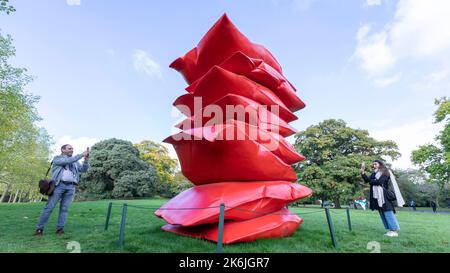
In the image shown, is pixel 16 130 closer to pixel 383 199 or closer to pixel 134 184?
pixel 134 184

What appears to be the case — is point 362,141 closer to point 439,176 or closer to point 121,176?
point 439,176

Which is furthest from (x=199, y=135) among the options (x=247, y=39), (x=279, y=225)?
(x=247, y=39)

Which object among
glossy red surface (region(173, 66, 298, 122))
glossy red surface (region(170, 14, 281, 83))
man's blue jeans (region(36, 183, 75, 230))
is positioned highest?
glossy red surface (region(170, 14, 281, 83))

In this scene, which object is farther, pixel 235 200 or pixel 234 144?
pixel 234 144

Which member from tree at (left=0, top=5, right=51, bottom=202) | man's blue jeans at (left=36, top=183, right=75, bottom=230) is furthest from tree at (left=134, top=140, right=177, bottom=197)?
man's blue jeans at (left=36, top=183, right=75, bottom=230)

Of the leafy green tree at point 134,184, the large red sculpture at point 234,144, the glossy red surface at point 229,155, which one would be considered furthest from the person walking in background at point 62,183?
the leafy green tree at point 134,184

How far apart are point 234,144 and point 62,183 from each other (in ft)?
13.3

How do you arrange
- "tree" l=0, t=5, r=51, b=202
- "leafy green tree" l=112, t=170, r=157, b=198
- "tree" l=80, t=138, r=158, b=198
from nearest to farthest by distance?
"tree" l=0, t=5, r=51, b=202, "leafy green tree" l=112, t=170, r=157, b=198, "tree" l=80, t=138, r=158, b=198

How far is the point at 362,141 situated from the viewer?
2502cm

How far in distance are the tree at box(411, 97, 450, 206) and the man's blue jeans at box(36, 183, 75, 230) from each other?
25.2 metres

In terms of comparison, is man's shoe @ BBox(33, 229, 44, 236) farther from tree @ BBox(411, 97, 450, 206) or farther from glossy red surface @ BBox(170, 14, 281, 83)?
tree @ BBox(411, 97, 450, 206)

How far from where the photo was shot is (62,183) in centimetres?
586

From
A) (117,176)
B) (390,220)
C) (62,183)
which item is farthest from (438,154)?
(117,176)

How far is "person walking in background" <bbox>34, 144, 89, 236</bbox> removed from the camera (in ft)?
18.7
